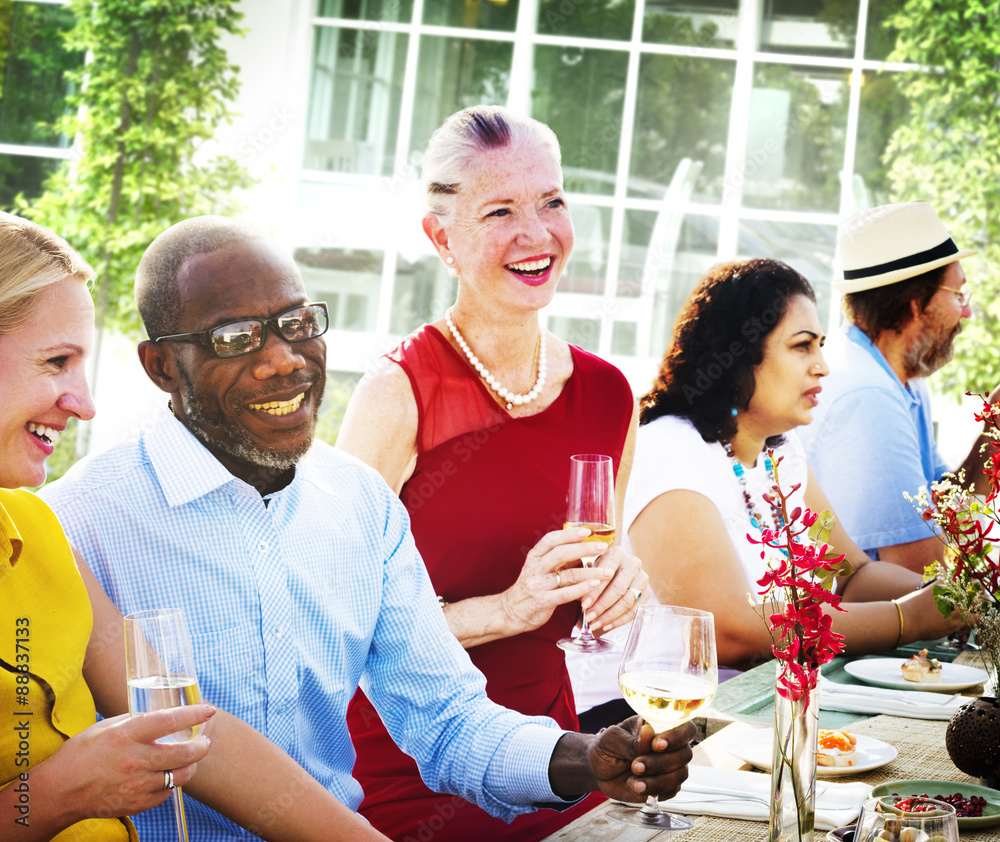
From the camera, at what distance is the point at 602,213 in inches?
365

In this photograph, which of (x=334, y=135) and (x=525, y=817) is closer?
(x=525, y=817)

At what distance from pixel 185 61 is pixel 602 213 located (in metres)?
3.78

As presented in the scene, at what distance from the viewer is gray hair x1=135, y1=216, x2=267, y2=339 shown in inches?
76.8

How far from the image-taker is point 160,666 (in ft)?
4.53

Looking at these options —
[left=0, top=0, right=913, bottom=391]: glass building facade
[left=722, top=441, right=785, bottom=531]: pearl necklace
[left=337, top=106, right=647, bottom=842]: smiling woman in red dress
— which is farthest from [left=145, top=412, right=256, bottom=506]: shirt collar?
[left=0, top=0, right=913, bottom=391]: glass building facade

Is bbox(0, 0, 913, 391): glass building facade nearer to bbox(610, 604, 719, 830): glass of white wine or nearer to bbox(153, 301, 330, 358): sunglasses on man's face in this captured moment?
bbox(153, 301, 330, 358): sunglasses on man's face

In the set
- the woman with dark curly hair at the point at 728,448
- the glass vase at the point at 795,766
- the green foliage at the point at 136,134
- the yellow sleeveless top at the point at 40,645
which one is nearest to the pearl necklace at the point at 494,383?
the woman with dark curly hair at the point at 728,448

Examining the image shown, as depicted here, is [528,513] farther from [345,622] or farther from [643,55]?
[643,55]

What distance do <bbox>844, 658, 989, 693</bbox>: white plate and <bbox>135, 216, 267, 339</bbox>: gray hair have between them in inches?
72.0

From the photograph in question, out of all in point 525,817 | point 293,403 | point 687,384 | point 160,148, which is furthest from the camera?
point 160,148

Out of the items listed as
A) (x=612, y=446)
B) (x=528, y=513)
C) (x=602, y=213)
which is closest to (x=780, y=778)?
(x=528, y=513)

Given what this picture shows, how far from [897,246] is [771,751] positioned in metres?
2.65

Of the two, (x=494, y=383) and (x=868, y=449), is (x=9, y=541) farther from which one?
(x=868, y=449)

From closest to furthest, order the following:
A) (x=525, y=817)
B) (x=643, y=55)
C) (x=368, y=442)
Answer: (x=525, y=817) < (x=368, y=442) < (x=643, y=55)
